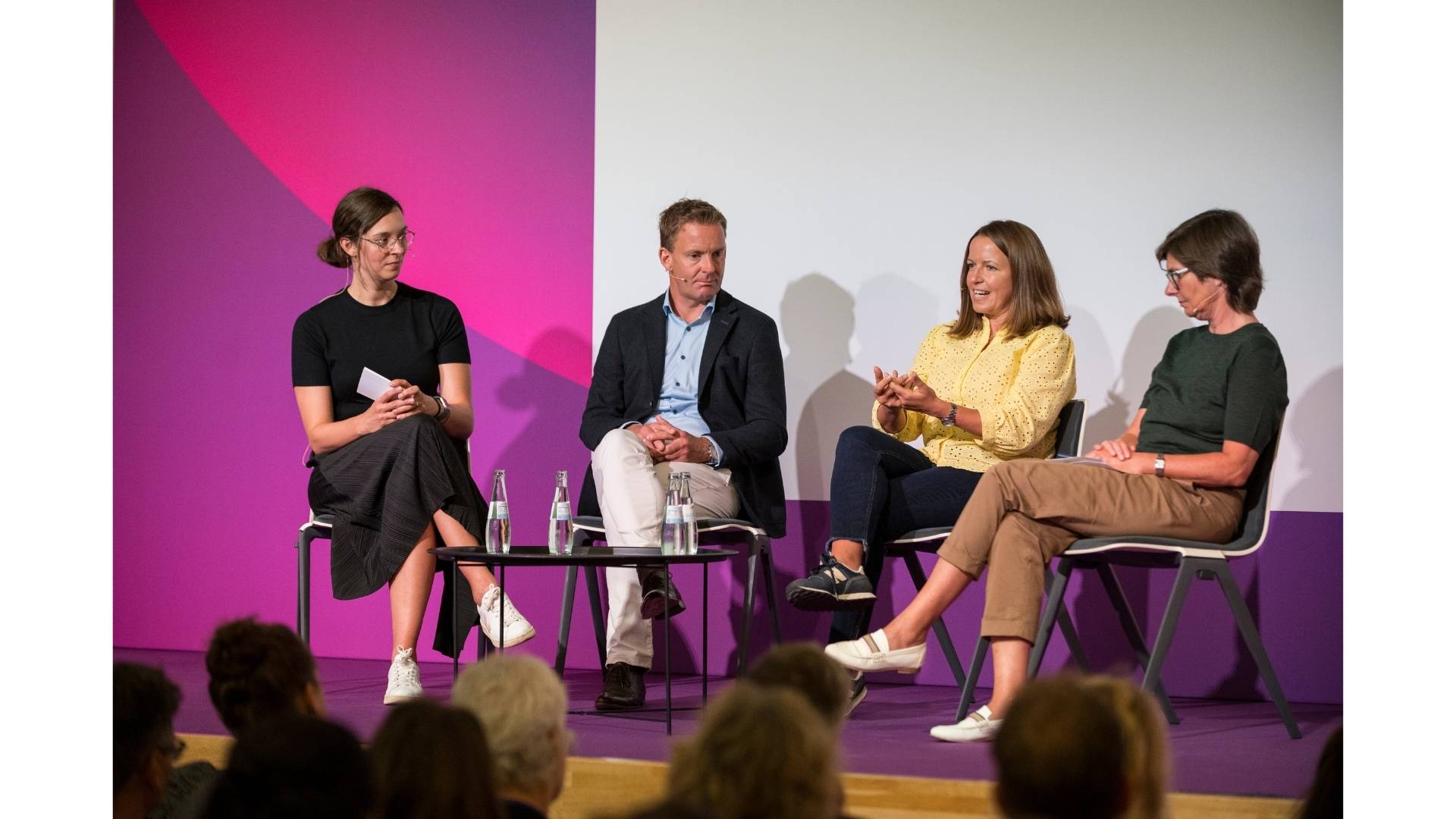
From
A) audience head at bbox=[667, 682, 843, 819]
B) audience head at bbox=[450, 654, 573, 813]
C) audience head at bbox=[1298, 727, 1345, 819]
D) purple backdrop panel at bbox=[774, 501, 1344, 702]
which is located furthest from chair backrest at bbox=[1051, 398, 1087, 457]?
audience head at bbox=[667, 682, 843, 819]

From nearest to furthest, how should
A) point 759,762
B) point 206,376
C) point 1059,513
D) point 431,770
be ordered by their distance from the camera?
1. point 759,762
2. point 431,770
3. point 1059,513
4. point 206,376

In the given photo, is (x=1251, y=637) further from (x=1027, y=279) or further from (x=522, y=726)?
(x=522, y=726)

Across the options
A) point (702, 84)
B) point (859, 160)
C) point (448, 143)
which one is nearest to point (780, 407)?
point (859, 160)

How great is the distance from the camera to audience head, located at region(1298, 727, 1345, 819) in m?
1.61

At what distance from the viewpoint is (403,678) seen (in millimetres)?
3666

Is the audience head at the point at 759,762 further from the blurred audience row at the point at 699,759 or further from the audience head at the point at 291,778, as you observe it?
the audience head at the point at 291,778

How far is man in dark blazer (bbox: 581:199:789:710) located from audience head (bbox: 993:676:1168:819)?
90.0 inches

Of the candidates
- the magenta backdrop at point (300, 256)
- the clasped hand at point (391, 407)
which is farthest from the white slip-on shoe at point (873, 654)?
the clasped hand at point (391, 407)

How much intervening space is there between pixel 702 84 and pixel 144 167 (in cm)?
210

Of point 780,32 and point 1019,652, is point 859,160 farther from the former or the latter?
point 1019,652

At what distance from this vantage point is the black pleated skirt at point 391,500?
375 centimetres

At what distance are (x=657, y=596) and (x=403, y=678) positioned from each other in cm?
73

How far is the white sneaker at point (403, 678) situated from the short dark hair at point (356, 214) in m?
1.16

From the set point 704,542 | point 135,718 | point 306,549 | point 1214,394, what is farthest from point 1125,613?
point 135,718
